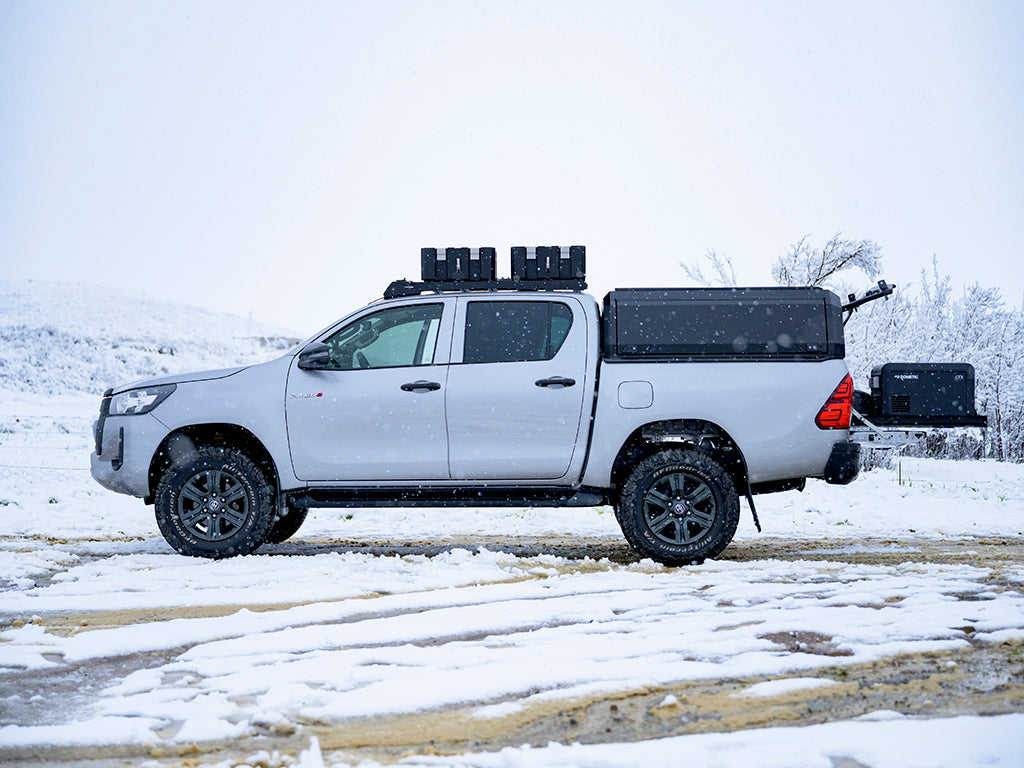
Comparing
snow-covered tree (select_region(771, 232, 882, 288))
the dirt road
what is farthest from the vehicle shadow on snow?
snow-covered tree (select_region(771, 232, 882, 288))

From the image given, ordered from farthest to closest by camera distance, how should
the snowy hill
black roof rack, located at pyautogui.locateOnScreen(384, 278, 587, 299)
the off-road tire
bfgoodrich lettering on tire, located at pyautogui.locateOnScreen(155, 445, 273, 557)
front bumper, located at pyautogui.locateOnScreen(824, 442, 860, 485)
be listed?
the snowy hill, the off-road tire, black roof rack, located at pyautogui.locateOnScreen(384, 278, 587, 299), bfgoodrich lettering on tire, located at pyautogui.locateOnScreen(155, 445, 273, 557), front bumper, located at pyautogui.locateOnScreen(824, 442, 860, 485)

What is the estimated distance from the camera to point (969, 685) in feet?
10.9

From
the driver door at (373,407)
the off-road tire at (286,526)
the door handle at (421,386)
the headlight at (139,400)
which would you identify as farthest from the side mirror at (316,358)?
the off-road tire at (286,526)

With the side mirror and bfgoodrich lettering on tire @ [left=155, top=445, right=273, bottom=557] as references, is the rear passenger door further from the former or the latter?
bfgoodrich lettering on tire @ [left=155, top=445, right=273, bottom=557]

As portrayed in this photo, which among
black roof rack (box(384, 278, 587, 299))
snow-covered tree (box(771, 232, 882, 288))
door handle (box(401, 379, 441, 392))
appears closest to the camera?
door handle (box(401, 379, 441, 392))

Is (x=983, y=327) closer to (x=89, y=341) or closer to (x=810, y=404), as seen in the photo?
(x=810, y=404)

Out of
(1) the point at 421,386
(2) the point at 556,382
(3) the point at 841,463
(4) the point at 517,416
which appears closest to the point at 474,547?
(4) the point at 517,416

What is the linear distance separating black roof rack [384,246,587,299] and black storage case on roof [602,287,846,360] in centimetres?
63

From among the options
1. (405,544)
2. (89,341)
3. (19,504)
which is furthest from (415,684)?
(89,341)

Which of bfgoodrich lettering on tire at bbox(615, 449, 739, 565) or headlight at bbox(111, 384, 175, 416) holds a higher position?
headlight at bbox(111, 384, 175, 416)

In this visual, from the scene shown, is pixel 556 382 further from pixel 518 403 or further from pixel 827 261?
pixel 827 261

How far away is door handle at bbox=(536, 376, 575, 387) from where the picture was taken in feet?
21.0

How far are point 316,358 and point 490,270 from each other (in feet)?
4.90

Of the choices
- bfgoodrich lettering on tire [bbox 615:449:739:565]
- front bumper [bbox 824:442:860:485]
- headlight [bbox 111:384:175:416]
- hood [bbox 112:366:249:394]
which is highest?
hood [bbox 112:366:249:394]
